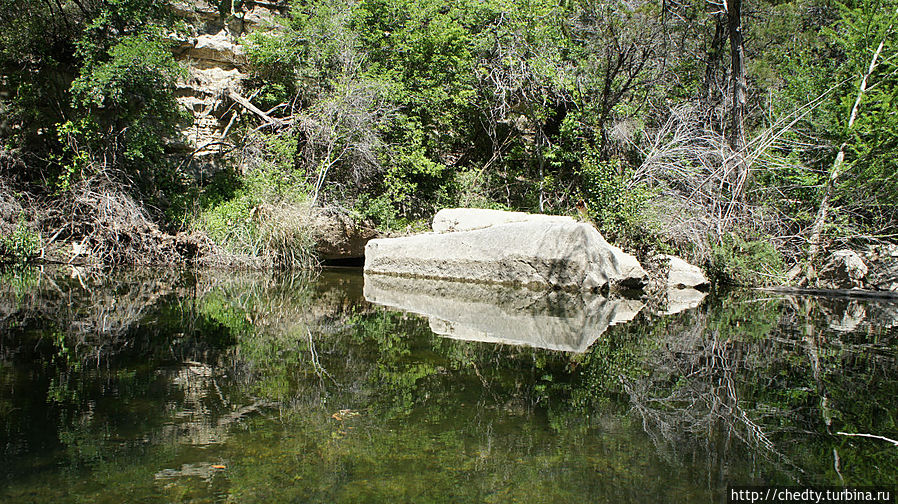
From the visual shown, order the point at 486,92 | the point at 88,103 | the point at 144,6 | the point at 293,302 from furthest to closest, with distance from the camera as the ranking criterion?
the point at 486,92 < the point at 144,6 < the point at 88,103 < the point at 293,302

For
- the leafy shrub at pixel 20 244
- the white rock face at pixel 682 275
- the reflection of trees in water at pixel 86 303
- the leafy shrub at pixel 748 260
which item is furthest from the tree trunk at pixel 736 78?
the leafy shrub at pixel 20 244

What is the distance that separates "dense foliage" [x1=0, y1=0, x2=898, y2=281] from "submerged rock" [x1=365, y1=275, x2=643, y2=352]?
3.70m

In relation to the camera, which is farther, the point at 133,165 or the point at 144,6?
the point at 133,165

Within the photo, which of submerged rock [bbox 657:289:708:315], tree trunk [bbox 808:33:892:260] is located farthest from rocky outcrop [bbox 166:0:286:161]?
tree trunk [bbox 808:33:892:260]

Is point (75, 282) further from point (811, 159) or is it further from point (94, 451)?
point (811, 159)

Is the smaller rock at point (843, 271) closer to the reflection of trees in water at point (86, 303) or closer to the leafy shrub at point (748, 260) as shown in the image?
the leafy shrub at point (748, 260)

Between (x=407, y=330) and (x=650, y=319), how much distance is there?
10.5ft

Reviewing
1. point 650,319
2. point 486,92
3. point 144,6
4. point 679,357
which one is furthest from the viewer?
point 486,92

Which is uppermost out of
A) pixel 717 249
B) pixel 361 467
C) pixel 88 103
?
pixel 88 103

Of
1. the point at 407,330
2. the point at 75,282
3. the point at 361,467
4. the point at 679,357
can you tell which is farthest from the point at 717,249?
the point at 75,282

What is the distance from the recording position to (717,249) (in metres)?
11.6

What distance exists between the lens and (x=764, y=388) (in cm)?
423

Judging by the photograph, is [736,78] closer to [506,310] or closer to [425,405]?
[506,310]

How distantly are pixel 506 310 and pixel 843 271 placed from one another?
7747mm
